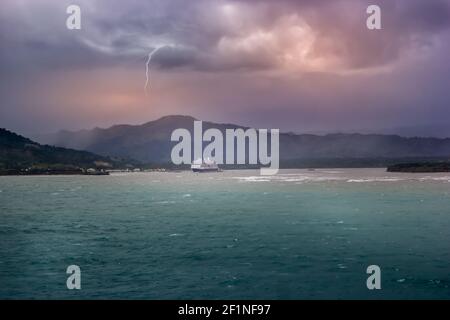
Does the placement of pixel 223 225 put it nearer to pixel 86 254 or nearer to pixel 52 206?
pixel 86 254

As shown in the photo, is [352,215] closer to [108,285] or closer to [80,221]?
[80,221]

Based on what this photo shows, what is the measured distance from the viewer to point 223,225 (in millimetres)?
55000

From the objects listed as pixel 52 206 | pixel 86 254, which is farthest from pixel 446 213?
pixel 52 206

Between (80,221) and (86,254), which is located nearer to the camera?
(86,254)

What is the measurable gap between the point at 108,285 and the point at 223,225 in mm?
26460

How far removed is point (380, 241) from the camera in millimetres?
43781
